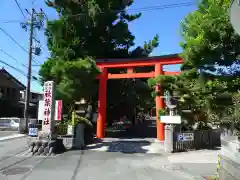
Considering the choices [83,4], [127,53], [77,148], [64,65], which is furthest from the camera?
[127,53]

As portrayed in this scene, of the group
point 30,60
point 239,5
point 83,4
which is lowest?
point 239,5

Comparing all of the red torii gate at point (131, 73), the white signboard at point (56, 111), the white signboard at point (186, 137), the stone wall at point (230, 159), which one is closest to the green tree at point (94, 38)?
the red torii gate at point (131, 73)

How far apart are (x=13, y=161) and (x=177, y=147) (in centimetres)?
729

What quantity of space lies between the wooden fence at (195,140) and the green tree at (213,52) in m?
3.24

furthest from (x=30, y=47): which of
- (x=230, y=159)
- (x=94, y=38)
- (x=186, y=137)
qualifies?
(x=230, y=159)

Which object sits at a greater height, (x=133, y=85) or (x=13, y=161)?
(x=133, y=85)

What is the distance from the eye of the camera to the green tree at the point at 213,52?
282 inches

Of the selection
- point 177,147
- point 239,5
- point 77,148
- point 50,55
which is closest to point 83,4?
point 50,55

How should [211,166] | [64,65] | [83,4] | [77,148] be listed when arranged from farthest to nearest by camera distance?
1. [83,4]
2. [64,65]
3. [77,148]
4. [211,166]

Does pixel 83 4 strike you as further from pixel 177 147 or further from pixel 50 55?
pixel 177 147

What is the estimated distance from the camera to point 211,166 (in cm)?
950

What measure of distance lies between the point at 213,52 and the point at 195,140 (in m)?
7.17

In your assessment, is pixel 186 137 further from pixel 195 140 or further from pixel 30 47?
pixel 30 47

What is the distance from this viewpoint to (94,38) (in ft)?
72.2
